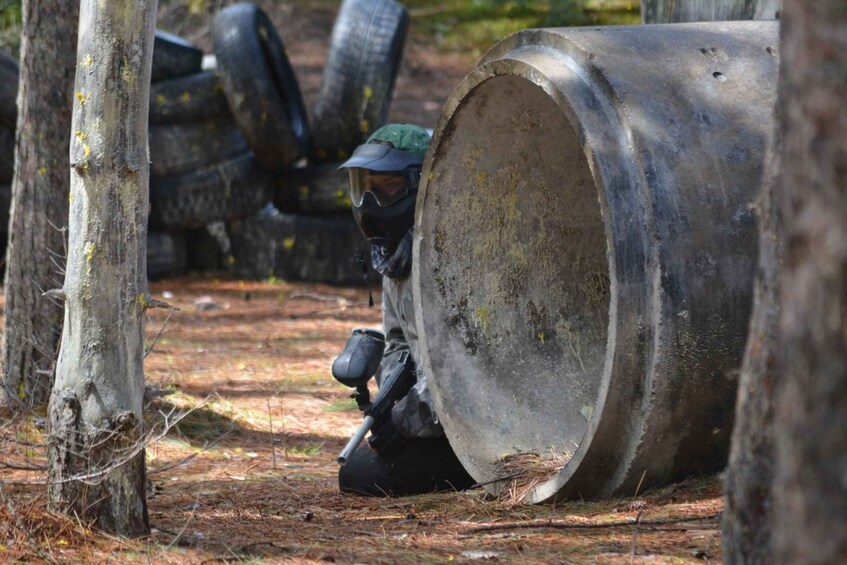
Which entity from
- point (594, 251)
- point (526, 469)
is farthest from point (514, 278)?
point (526, 469)

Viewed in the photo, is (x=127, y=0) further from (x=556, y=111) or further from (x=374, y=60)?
(x=374, y=60)

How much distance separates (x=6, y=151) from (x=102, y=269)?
19.4 ft

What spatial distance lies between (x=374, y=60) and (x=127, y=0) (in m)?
5.79

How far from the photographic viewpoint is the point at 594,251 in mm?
4906

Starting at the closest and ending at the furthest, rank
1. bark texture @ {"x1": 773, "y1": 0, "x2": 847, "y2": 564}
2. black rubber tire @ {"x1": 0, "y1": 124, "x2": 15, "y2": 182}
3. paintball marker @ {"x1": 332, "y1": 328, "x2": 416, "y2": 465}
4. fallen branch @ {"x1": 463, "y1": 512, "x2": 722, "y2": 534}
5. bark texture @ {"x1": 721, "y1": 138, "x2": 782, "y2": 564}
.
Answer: bark texture @ {"x1": 773, "y1": 0, "x2": 847, "y2": 564}, bark texture @ {"x1": 721, "y1": 138, "x2": 782, "y2": 564}, fallen branch @ {"x1": 463, "y1": 512, "x2": 722, "y2": 534}, paintball marker @ {"x1": 332, "y1": 328, "x2": 416, "y2": 465}, black rubber tire @ {"x1": 0, "y1": 124, "x2": 15, "y2": 182}

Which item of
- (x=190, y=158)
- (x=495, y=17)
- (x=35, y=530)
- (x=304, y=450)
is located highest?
(x=495, y=17)

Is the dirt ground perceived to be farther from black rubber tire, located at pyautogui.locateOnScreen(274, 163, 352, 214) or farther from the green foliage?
the green foliage

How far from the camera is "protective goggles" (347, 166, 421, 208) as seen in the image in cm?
449

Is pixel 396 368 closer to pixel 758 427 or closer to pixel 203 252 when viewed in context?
pixel 758 427

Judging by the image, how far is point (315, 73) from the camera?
13.9 meters

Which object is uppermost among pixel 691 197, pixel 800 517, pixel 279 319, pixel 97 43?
pixel 97 43

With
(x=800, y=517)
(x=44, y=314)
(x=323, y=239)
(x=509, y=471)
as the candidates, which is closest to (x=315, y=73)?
(x=323, y=239)

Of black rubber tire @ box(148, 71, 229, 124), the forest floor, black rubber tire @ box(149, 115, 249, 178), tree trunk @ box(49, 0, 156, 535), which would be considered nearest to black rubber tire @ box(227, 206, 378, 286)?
black rubber tire @ box(149, 115, 249, 178)

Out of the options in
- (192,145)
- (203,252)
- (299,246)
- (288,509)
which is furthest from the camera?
(203,252)
